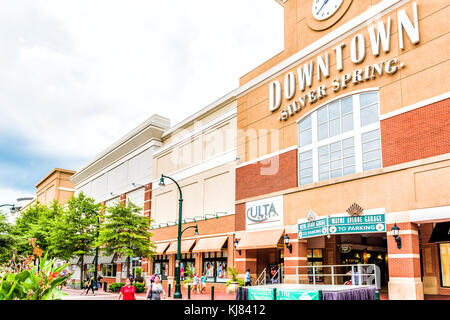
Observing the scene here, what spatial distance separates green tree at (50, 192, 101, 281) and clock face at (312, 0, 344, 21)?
2966cm

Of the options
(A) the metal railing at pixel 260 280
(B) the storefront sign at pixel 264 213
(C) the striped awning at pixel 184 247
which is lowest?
(A) the metal railing at pixel 260 280

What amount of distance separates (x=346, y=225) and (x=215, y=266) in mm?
15007

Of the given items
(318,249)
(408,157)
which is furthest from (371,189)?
(318,249)

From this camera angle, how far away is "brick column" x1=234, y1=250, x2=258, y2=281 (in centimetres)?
3052

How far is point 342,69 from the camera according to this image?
25.3 m

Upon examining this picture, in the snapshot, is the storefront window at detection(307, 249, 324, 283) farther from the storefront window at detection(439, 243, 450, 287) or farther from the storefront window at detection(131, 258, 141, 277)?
the storefront window at detection(131, 258, 141, 277)

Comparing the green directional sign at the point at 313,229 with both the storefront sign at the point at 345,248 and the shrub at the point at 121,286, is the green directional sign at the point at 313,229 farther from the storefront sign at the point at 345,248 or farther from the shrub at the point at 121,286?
the shrub at the point at 121,286

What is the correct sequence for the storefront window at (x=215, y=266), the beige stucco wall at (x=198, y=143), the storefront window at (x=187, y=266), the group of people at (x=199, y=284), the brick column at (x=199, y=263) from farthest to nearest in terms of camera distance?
the storefront window at (x=187, y=266) → the brick column at (x=199, y=263) → the beige stucco wall at (x=198, y=143) → the storefront window at (x=215, y=266) → the group of people at (x=199, y=284)

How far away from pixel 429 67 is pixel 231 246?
19126mm

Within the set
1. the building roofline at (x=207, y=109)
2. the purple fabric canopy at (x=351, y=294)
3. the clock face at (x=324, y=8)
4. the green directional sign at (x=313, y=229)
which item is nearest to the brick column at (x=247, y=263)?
the green directional sign at (x=313, y=229)

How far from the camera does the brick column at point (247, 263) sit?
30.5 metres

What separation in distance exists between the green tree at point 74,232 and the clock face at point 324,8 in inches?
1168

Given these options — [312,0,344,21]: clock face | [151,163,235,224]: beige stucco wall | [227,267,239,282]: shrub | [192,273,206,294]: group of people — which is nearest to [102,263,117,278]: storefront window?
[151,163,235,224]: beige stucco wall

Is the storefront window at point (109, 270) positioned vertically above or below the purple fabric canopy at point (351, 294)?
below
